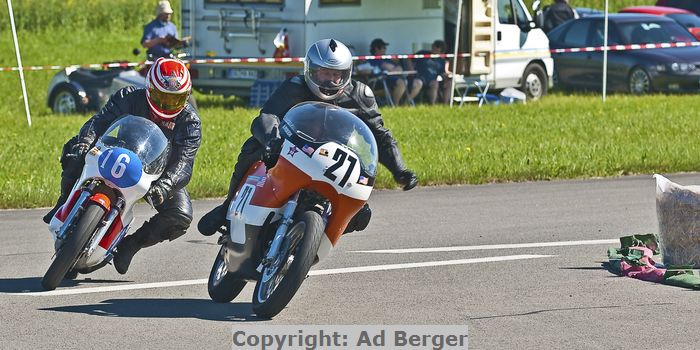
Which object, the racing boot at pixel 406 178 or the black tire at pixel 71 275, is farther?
the black tire at pixel 71 275

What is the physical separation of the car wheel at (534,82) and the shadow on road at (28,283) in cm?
1763

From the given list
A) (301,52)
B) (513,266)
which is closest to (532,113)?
(301,52)

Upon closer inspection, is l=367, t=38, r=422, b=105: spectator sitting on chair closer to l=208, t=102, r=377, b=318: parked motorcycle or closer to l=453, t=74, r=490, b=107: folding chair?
l=453, t=74, r=490, b=107: folding chair

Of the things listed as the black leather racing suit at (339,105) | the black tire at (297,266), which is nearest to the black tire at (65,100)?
the black leather racing suit at (339,105)

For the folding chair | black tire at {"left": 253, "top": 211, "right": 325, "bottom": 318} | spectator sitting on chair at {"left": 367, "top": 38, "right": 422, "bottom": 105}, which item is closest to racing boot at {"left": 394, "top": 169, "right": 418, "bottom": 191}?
black tire at {"left": 253, "top": 211, "right": 325, "bottom": 318}

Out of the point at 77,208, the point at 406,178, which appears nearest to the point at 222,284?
the point at 77,208

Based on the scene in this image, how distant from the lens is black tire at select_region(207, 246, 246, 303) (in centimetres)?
869

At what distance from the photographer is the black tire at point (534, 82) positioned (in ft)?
87.4

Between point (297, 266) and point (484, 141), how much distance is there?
11.1 metres

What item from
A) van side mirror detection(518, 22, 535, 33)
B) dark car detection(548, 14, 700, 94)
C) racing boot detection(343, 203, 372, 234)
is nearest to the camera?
racing boot detection(343, 203, 372, 234)

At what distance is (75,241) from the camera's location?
A: 8797 millimetres

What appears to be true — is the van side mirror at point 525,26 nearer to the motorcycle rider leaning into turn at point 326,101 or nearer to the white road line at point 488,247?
the white road line at point 488,247

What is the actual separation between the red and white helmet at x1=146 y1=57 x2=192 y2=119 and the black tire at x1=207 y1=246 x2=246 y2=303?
118cm

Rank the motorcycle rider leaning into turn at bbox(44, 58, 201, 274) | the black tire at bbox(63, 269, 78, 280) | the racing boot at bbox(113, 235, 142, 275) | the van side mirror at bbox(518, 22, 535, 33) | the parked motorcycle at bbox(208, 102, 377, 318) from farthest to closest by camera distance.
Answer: the van side mirror at bbox(518, 22, 535, 33) → the racing boot at bbox(113, 235, 142, 275) → the black tire at bbox(63, 269, 78, 280) → the motorcycle rider leaning into turn at bbox(44, 58, 201, 274) → the parked motorcycle at bbox(208, 102, 377, 318)
